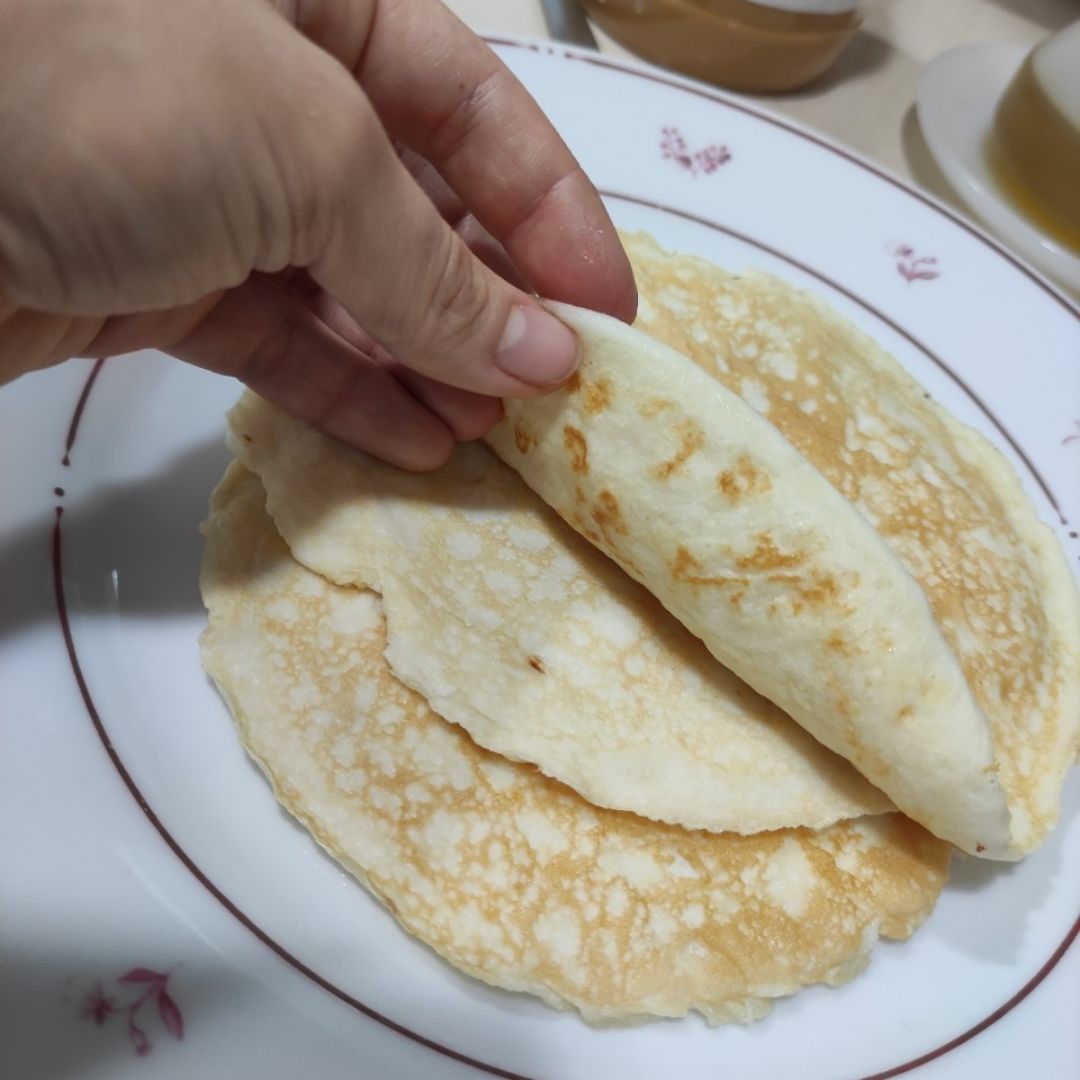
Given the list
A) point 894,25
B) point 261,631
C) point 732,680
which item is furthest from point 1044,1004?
point 894,25

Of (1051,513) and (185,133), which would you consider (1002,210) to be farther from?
(185,133)

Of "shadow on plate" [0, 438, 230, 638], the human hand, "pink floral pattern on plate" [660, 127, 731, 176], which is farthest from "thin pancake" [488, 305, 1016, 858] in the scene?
"pink floral pattern on plate" [660, 127, 731, 176]

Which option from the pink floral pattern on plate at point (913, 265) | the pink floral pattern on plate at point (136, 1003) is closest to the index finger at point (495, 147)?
the pink floral pattern on plate at point (913, 265)

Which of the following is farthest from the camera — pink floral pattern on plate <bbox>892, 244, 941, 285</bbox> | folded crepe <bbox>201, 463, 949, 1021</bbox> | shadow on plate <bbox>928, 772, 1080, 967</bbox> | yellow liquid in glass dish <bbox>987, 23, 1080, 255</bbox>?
yellow liquid in glass dish <bbox>987, 23, 1080, 255</bbox>

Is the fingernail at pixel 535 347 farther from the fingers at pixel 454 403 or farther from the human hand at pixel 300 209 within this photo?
the fingers at pixel 454 403

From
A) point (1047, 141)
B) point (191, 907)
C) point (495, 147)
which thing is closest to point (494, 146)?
point (495, 147)

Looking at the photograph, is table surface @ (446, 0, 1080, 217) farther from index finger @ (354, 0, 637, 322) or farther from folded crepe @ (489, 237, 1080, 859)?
folded crepe @ (489, 237, 1080, 859)
